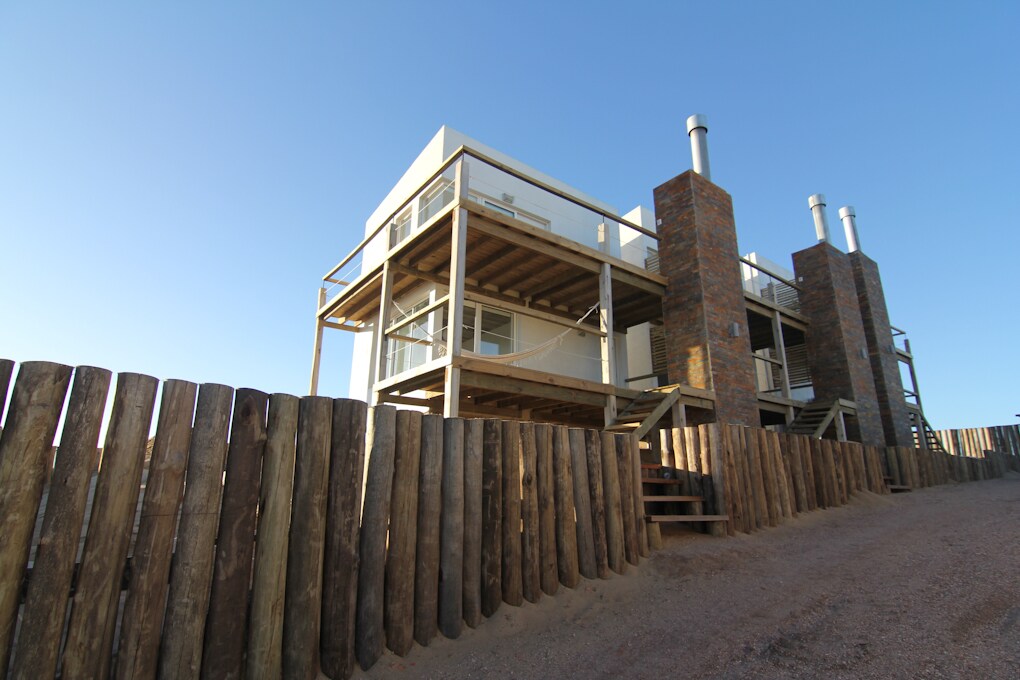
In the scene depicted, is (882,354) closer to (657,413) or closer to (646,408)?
(646,408)

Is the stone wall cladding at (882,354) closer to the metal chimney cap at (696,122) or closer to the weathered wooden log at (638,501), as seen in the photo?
the metal chimney cap at (696,122)

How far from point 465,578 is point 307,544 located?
1.16 m

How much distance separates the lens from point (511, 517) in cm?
406

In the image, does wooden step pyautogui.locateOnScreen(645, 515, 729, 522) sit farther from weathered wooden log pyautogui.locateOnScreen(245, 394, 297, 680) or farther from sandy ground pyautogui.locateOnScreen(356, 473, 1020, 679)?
weathered wooden log pyautogui.locateOnScreen(245, 394, 297, 680)

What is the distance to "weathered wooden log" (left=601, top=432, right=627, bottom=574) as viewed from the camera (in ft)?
15.5

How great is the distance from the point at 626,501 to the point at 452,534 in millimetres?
2063

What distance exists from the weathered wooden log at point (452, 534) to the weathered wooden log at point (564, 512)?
39.2 inches


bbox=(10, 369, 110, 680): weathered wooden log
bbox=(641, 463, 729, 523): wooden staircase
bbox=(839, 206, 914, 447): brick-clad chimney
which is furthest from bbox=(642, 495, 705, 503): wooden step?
bbox=(839, 206, 914, 447): brick-clad chimney

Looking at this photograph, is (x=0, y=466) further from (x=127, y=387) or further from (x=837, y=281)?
(x=837, y=281)

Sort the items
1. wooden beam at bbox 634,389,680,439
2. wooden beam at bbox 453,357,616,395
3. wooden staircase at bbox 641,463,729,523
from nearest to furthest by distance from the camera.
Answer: wooden staircase at bbox 641,463,729,523 → wooden beam at bbox 634,389,680,439 → wooden beam at bbox 453,357,616,395

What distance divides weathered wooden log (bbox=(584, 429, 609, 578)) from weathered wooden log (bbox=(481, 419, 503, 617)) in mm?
1039

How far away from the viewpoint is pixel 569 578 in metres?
4.29

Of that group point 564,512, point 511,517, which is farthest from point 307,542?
point 564,512

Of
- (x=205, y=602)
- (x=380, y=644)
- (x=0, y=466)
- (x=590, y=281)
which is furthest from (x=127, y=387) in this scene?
(x=590, y=281)
